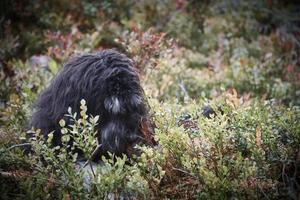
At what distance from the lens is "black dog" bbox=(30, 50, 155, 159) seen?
352 cm

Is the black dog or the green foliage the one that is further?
the black dog

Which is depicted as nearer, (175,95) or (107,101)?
(107,101)

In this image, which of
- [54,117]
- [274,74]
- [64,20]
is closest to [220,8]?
[274,74]

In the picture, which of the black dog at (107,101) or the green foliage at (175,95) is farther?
the black dog at (107,101)

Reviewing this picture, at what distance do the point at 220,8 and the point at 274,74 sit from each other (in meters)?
3.18

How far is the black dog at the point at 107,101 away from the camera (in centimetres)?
352

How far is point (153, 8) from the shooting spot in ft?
28.6

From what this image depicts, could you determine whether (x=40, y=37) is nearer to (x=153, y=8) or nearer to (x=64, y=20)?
(x=64, y=20)

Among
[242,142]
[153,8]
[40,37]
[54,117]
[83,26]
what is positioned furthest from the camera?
[153,8]

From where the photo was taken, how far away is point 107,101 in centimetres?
355

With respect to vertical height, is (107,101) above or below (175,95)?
above

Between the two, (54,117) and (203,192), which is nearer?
(203,192)

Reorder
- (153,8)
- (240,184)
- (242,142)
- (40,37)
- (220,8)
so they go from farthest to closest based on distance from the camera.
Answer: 1. (220,8)
2. (153,8)
3. (40,37)
4. (242,142)
5. (240,184)

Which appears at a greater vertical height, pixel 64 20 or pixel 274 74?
pixel 64 20
